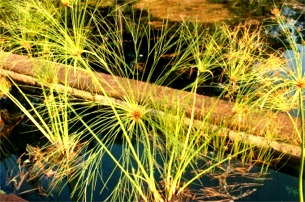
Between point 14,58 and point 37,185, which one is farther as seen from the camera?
point 14,58

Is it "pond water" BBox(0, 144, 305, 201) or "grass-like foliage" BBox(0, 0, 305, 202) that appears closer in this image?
"grass-like foliage" BBox(0, 0, 305, 202)

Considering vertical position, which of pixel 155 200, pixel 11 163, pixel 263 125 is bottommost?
pixel 11 163

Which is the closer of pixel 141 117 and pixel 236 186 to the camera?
pixel 141 117

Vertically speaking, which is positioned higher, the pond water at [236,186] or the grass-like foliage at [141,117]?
the grass-like foliage at [141,117]

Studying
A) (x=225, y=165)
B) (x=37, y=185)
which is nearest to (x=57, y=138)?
(x=37, y=185)

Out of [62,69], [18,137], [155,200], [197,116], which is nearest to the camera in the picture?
[155,200]

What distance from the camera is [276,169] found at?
2252mm

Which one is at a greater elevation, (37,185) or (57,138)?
(57,138)

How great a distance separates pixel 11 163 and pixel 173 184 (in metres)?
1.21

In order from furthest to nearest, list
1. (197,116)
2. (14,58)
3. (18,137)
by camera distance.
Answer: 1. (14,58)
2. (18,137)
3. (197,116)

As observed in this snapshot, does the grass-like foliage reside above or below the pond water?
above

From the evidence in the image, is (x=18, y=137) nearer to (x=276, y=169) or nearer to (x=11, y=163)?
(x=11, y=163)

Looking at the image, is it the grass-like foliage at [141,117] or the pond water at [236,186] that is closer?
the grass-like foliage at [141,117]

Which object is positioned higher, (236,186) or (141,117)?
(141,117)
